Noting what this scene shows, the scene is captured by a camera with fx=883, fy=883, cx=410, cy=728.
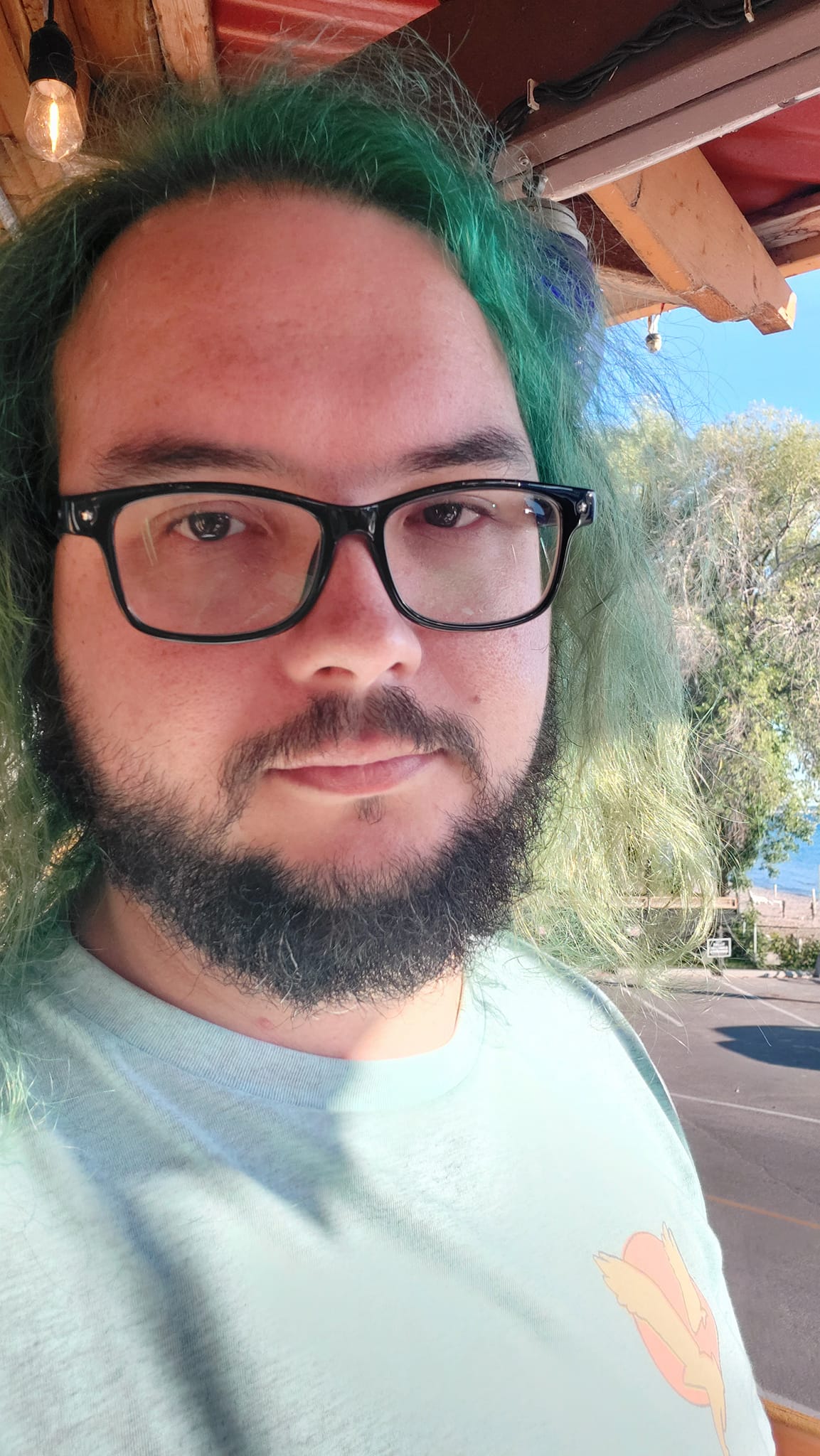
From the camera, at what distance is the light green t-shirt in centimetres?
49

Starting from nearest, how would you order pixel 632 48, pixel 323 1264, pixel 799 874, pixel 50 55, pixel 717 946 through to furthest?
pixel 323 1264, pixel 632 48, pixel 50 55, pixel 717 946, pixel 799 874

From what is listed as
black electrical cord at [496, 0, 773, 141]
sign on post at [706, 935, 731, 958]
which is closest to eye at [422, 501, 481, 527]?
black electrical cord at [496, 0, 773, 141]

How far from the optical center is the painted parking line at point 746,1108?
486 cm

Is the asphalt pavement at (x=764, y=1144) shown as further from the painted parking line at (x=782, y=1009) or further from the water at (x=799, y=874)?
the water at (x=799, y=874)

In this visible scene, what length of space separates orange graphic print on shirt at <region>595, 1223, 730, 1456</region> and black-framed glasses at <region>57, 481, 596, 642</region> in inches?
21.1

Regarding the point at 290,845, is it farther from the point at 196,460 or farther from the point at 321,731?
the point at 196,460

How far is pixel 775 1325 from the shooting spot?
3.43 m

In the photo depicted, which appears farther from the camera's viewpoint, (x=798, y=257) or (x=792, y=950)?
(x=792, y=950)

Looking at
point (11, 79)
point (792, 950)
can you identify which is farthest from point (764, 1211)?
point (11, 79)

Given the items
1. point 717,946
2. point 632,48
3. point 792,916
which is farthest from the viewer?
point 792,916

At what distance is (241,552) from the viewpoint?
2.11ft

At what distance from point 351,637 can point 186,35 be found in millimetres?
1355

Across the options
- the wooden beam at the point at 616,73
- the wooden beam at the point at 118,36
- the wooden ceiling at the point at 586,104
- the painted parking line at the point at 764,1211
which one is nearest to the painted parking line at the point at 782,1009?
the painted parking line at the point at 764,1211

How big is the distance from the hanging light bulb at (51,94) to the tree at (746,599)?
39.8 inches
